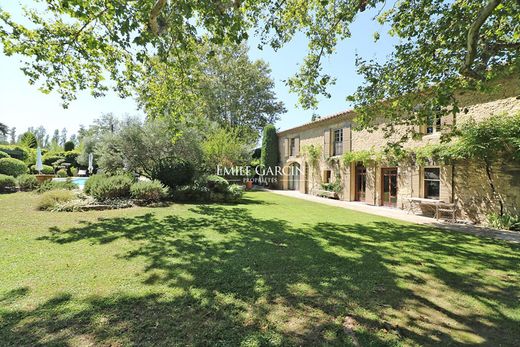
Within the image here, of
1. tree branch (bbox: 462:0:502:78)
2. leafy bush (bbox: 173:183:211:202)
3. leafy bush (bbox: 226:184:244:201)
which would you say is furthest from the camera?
leafy bush (bbox: 226:184:244:201)

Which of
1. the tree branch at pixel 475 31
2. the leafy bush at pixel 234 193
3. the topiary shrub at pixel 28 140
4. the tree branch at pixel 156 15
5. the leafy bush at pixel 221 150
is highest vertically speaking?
the topiary shrub at pixel 28 140

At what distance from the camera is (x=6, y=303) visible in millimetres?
2861

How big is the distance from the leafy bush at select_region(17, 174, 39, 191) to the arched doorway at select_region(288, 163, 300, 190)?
Answer: 684 inches

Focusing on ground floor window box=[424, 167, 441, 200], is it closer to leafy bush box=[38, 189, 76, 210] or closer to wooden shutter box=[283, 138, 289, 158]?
wooden shutter box=[283, 138, 289, 158]

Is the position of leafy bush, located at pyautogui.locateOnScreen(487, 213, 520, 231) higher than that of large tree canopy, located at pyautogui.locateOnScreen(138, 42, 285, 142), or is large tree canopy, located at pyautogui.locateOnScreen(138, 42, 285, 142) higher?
large tree canopy, located at pyautogui.locateOnScreen(138, 42, 285, 142)

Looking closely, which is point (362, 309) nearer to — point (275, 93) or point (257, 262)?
point (257, 262)

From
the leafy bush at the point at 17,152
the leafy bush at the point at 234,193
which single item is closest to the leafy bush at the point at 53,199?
the leafy bush at the point at 234,193

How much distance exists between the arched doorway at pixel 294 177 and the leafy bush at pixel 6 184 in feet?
59.8

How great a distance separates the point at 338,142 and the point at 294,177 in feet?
21.9

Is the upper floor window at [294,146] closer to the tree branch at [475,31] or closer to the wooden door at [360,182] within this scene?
the wooden door at [360,182]

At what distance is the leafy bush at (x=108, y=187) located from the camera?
10031mm

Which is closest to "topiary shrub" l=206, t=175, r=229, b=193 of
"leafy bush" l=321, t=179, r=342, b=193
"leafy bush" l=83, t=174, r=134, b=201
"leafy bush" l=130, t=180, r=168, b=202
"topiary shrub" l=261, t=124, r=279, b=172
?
"leafy bush" l=130, t=180, r=168, b=202

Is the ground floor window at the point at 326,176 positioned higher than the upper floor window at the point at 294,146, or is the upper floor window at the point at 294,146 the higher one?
the upper floor window at the point at 294,146

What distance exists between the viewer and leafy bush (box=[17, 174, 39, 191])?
12.9 metres
